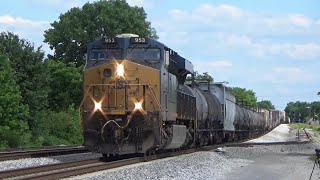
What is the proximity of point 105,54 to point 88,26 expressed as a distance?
46.4m

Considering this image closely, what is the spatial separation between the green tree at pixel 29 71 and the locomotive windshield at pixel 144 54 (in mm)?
A: 24603

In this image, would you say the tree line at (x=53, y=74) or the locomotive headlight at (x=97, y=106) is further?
the tree line at (x=53, y=74)

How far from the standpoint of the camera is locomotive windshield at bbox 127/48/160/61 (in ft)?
61.9

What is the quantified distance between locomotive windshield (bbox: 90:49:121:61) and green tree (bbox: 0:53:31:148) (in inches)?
614

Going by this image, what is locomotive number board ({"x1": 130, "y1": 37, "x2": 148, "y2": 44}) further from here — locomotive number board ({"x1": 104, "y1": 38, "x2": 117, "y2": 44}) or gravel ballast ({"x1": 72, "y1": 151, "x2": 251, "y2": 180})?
gravel ballast ({"x1": 72, "y1": 151, "x2": 251, "y2": 180})

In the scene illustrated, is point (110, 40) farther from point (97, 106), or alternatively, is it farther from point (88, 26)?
point (88, 26)

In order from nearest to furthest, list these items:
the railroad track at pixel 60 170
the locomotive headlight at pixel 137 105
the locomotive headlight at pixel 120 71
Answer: the railroad track at pixel 60 170 < the locomotive headlight at pixel 137 105 < the locomotive headlight at pixel 120 71

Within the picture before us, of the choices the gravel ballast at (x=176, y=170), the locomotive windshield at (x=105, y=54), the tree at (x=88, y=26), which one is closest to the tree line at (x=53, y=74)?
the tree at (x=88, y=26)

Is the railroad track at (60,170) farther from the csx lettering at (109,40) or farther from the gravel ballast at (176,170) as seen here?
the csx lettering at (109,40)

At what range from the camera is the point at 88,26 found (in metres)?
64.4

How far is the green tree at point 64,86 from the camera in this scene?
2288 inches

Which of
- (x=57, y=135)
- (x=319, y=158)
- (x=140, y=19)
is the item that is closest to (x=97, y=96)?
(x=319, y=158)

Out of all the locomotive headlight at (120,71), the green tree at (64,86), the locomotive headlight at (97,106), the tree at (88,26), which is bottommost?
the locomotive headlight at (97,106)

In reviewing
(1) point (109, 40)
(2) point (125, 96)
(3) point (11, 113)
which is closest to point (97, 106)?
(2) point (125, 96)
